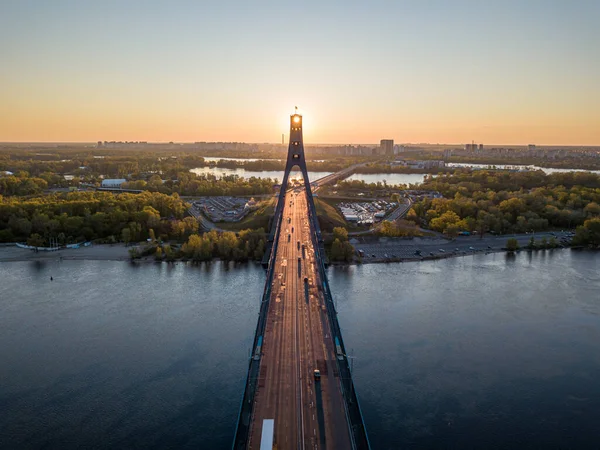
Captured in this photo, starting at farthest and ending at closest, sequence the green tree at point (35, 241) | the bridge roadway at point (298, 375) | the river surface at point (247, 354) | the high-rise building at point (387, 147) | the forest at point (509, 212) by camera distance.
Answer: the high-rise building at point (387, 147) → the forest at point (509, 212) → the green tree at point (35, 241) → the river surface at point (247, 354) → the bridge roadway at point (298, 375)

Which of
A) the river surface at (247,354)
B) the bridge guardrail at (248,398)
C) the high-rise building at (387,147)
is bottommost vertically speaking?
the river surface at (247,354)

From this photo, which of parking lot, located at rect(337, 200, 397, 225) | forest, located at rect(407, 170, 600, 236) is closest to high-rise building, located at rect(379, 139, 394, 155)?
forest, located at rect(407, 170, 600, 236)

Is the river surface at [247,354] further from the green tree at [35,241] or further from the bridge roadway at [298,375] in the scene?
the green tree at [35,241]

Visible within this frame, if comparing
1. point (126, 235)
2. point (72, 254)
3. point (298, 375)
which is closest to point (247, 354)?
point (298, 375)

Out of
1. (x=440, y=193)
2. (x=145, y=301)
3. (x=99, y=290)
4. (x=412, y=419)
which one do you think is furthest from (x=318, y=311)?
(x=440, y=193)

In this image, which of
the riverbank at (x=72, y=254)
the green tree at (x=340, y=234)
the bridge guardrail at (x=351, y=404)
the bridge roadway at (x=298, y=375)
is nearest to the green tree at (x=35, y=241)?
the riverbank at (x=72, y=254)

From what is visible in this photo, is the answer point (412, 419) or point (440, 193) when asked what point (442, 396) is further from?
point (440, 193)

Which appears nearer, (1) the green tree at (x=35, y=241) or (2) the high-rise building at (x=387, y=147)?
(1) the green tree at (x=35, y=241)
